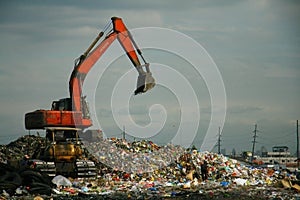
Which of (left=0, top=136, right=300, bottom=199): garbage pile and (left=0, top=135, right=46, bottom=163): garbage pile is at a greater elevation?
(left=0, top=135, right=46, bottom=163): garbage pile

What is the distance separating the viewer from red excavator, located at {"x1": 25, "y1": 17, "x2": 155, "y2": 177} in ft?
55.5

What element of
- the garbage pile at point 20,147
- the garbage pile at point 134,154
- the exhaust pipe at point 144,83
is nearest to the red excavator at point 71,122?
the exhaust pipe at point 144,83

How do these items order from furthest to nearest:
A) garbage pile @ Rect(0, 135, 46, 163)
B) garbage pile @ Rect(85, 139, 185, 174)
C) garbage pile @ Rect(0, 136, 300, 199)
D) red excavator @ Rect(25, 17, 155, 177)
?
garbage pile @ Rect(0, 135, 46, 163)
garbage pile @ Rect(85, 139, 185, 174)
red excavator @ Rect(25, 17, 155, 177)
garbage pile @ Rect(0, 136, 300, 199)

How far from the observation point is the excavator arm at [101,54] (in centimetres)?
1781

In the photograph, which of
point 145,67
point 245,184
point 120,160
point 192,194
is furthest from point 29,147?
point 192,194

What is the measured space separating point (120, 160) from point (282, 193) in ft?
27.4

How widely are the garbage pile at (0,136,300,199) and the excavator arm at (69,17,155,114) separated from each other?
2863 millimetres

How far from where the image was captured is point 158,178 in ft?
57.5

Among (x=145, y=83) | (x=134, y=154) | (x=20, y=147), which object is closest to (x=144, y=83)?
(x=145, y=83)

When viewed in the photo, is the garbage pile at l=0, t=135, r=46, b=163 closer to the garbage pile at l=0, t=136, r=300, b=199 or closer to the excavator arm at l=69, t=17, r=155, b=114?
the garbage pile at l=0, t=136, r=300, b=199

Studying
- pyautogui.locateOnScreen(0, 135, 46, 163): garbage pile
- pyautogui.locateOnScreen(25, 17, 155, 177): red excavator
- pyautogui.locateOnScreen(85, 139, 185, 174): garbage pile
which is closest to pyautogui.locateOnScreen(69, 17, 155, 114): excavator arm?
pyautogui.locateOnScreen(25, 17, 155, 177): red excavator

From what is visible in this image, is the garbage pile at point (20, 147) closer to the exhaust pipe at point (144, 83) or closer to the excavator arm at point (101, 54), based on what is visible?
the excavator arm at point (101, 54)

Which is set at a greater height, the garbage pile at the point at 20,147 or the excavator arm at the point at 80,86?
the excavator arm at the point at 80,86

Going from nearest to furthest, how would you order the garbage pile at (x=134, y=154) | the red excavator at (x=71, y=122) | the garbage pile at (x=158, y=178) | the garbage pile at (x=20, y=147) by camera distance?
the garbage pile at (x=158, y=178)
the red excavator at (x=71, y=122)
the garbage pile at (x=134, y=154)
the garbage pile at (x=20, y=147)
